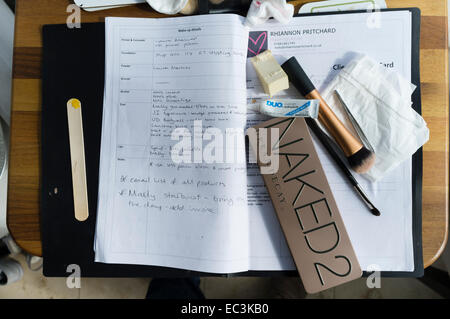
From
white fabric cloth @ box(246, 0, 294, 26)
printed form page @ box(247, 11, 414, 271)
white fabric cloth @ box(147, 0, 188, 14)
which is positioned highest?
white fabric cloth @ box(147, 0, 188, 14)

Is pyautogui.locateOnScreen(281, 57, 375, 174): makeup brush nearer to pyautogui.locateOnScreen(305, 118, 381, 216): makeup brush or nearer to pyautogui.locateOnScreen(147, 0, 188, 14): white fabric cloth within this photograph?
pyautogui.locateOnScreen(305, 118, 381, 216): makeup brush

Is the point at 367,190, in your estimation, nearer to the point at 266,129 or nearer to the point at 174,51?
the point at 266,129

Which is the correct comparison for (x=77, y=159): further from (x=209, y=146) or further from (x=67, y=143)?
(x=209, y=146)

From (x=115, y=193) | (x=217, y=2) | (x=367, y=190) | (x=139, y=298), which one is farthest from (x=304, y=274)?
(x=139, y=298)

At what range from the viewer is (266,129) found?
39 centimetres

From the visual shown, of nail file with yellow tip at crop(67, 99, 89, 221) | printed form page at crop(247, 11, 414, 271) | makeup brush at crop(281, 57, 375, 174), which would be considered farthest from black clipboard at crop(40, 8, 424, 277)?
makeup brush at crop(281, 57, 375, 174)

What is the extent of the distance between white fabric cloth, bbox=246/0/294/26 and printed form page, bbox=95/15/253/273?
0.06 feet

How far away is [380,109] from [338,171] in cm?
10

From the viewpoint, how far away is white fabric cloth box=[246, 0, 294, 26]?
380 mm

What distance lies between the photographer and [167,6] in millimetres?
400

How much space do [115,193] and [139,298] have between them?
21.2 inches

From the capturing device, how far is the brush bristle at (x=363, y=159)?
0.38 metres

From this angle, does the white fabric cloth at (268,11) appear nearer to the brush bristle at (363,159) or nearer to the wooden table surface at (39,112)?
the wooden table surface at (39,112)

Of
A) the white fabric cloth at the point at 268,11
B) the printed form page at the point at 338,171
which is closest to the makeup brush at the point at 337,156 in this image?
the printed form page at the point at 338,171
